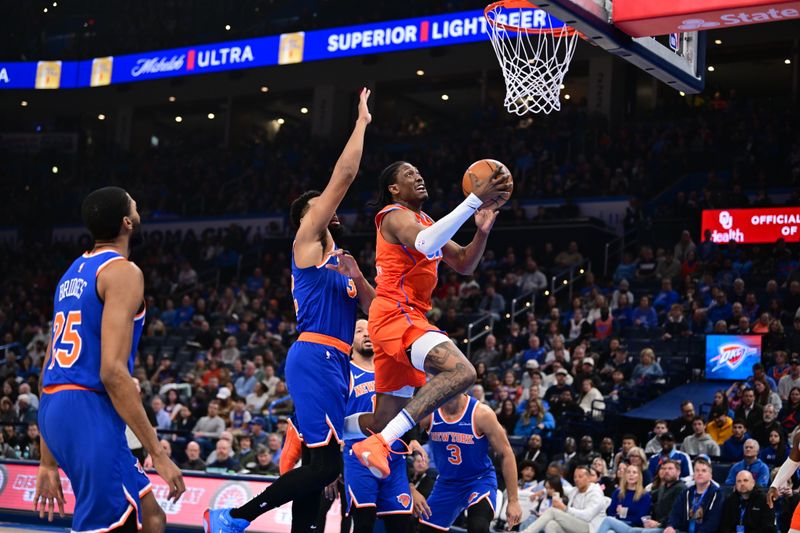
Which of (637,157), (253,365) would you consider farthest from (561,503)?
(637,157)

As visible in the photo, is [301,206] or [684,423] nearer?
[301,206]

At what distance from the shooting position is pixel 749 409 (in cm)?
1314

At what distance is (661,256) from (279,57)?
12687mm

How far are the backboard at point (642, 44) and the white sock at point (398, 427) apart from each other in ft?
8.96

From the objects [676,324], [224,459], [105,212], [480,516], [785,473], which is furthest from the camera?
[676,324]

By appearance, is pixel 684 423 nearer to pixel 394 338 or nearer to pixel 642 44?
pixel 642 44

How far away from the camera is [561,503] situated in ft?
39.2

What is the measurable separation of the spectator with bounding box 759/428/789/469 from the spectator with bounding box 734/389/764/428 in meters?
0.57

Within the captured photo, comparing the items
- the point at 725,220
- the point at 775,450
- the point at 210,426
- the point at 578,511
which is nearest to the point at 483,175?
the point at 578,511

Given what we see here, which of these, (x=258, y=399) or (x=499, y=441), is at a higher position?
(x=499, y=441)

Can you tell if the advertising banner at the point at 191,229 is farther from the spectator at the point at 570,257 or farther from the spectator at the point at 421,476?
the spectator at the point at 421,476

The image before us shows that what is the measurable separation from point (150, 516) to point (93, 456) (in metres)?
0.40

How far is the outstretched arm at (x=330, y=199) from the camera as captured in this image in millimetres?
6070

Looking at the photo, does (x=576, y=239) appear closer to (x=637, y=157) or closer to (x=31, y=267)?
(x=637, y=157)
